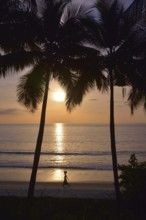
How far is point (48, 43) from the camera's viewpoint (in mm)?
16266

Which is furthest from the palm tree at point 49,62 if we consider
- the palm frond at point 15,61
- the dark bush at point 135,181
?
the dark bush at point 135,181

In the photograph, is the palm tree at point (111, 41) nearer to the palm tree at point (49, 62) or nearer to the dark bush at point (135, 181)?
the palm tree at point (49, 62)

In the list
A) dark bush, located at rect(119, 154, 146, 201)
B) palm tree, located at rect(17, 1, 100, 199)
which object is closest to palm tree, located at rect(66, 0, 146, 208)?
palm tree, located at rect(17, 1, 100, 199)

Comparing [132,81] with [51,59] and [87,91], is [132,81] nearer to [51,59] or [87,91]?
[87,91]

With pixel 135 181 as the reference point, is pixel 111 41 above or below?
above

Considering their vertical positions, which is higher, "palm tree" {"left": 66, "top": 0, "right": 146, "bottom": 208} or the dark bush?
"palm tree" {"left": 66, "top": 0, "right": 146, "bottom": 208}

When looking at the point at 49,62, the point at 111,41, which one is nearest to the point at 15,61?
the point at 49,62

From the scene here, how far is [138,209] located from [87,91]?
559 centimetres

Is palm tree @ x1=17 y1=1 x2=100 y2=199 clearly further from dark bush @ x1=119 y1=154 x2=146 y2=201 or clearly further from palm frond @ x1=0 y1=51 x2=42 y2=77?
dark bush @ x1=119 y1=154 x2=146 y2=201

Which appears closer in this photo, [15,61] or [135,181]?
[135,181]

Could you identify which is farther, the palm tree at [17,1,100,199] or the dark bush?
the palm tree at [17,1,100,199]

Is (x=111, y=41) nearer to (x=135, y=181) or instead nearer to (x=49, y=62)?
(x=49, y=62)

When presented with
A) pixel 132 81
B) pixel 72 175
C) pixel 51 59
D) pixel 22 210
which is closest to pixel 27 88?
pixel 51 59

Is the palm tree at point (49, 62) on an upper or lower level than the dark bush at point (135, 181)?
upper
